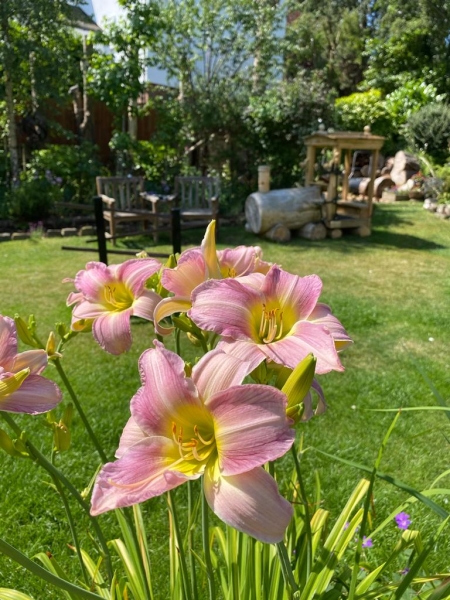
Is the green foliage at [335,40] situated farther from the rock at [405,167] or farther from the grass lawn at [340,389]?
the grass lawn at [340,389]

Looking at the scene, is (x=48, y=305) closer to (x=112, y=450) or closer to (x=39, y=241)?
(x=112, y=450)

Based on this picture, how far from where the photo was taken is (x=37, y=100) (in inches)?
345

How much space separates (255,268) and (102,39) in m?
9.03

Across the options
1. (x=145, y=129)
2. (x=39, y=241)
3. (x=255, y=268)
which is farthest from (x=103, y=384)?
(x=145, y=129)

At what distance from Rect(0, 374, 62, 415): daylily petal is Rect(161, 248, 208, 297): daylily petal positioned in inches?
9.1

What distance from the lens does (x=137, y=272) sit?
2.81ft

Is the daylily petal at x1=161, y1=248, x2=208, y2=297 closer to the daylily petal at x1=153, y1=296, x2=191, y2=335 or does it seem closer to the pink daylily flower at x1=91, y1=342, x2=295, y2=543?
the daylily petal at x1=153, y1=296, x2=191, y2=335

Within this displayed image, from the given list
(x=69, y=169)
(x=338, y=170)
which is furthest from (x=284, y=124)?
(x=69, y=169)

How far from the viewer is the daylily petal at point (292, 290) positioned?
0.74 meters

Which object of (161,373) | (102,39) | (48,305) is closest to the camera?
(161,373)

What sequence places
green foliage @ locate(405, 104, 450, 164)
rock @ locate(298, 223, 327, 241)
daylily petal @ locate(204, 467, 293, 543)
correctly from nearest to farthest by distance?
daylily petal @ locate(204, 467, 293, 543) → rock @ locate(298, 223, 327, 241) → green foliage @ locate(405, 104, 450, 164)

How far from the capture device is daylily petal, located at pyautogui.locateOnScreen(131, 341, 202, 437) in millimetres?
592

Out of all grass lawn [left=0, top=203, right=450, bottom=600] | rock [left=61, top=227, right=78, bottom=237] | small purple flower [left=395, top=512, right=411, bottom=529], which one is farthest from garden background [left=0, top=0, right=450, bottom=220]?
small purple flower [left=395, top=512, right=411, bottom=529]

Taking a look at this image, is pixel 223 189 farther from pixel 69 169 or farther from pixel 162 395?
pixel 162 395
